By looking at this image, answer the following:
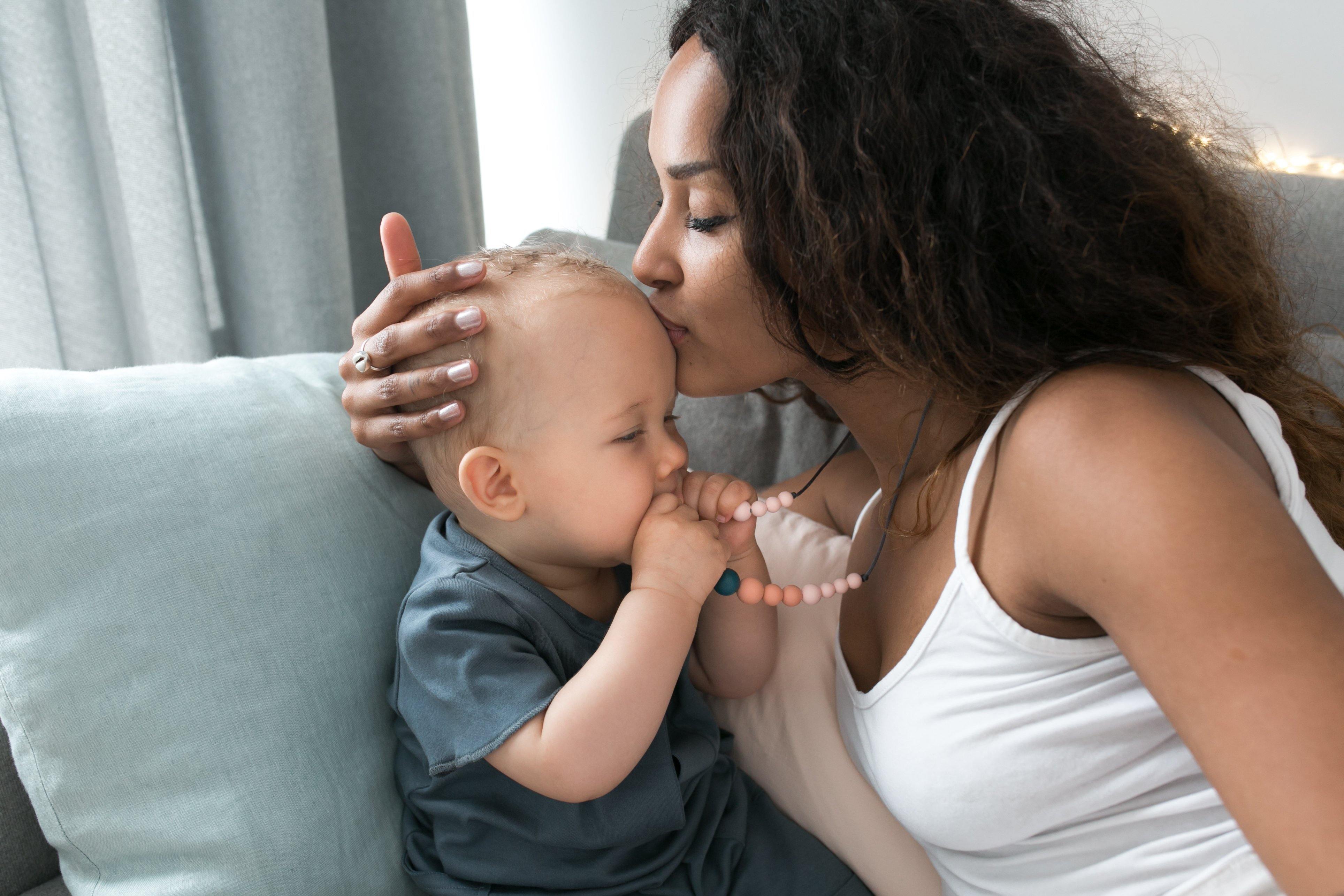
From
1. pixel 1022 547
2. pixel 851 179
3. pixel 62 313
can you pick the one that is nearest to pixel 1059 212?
pixel 851 179

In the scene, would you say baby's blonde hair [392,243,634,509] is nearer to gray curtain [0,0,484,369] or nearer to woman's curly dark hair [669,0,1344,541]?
woman's curly dark hair [669,0,1344,541]

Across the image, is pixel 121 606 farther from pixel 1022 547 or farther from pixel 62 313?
pixel 62 313

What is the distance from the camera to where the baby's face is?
0.92m

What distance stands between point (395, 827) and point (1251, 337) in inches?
40.6

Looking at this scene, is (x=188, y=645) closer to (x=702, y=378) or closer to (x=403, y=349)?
(x=403, y=349)

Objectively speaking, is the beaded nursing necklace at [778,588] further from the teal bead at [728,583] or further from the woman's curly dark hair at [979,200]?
the woman's curly dark hair at [979,200]

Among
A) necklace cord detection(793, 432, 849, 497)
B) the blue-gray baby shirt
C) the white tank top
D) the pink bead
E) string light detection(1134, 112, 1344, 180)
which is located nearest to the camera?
the white tank top

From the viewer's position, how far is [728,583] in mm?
993

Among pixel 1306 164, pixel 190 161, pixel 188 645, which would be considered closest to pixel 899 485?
pixel 188 645

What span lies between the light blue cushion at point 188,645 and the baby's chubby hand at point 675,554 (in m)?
0.32

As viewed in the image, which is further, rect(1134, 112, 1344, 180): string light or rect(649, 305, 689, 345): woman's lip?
rect(1134, 112, 1344, 180): string light

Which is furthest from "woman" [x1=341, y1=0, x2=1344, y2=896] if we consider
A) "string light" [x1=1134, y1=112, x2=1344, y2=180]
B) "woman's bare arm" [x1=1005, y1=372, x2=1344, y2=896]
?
"string light" [x1=1134, y1=112, x2=1344, y2=180]

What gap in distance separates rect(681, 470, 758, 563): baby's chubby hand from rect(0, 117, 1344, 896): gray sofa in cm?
46

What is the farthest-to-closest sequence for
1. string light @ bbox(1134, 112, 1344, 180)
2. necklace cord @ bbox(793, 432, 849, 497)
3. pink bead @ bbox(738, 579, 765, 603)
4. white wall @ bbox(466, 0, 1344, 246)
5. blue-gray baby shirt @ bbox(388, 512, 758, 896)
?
white wall @ bbox(466, 0, 1344, 246), string light @ bbox(1134, 112, 1344, 180), necklace cord @ bbox(793, 432, 849, 497), pink bead @ bbox(738, 579, 765, 603), blue-gray baby shirt @ bbox(388, 512, 758, 896)
